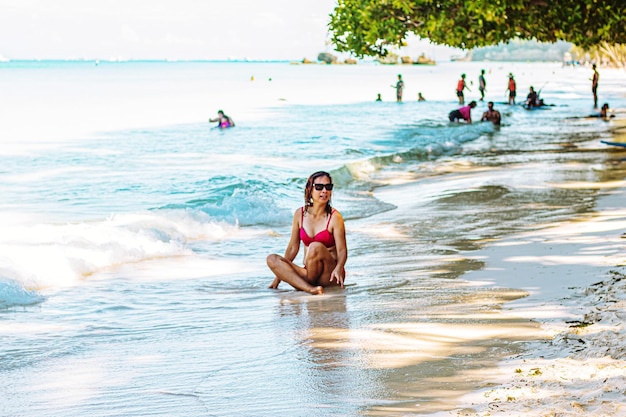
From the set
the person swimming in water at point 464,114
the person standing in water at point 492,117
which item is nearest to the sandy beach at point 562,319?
the person standing in water at point 492,117

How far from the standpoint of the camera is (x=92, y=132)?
119 ft

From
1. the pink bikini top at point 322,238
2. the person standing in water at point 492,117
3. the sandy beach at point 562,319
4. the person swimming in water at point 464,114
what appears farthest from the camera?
the person swimming in water at point 464,114

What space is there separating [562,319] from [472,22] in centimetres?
1555

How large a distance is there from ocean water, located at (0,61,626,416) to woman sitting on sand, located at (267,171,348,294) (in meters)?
0.21

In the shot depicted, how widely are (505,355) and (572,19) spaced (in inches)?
633

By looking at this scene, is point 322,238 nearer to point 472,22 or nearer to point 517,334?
point 517,334

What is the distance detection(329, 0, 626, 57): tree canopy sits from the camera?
1966 centimetres

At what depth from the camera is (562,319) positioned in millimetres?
6332

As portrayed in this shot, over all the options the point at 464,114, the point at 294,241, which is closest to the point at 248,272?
the point at 294,241

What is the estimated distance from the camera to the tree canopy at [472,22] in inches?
774

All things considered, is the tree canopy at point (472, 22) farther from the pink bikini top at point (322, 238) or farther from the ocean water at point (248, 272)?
the pink bikini top at point (322, 238)

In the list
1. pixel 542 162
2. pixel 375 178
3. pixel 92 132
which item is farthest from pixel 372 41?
pixel 92 132

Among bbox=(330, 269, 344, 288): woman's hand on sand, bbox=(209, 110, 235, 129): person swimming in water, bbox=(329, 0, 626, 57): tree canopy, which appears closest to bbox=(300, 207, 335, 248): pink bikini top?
bbox=(330, 269, 344, 288): woman's hand on sand

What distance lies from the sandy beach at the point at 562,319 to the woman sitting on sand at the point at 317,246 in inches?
50.3
